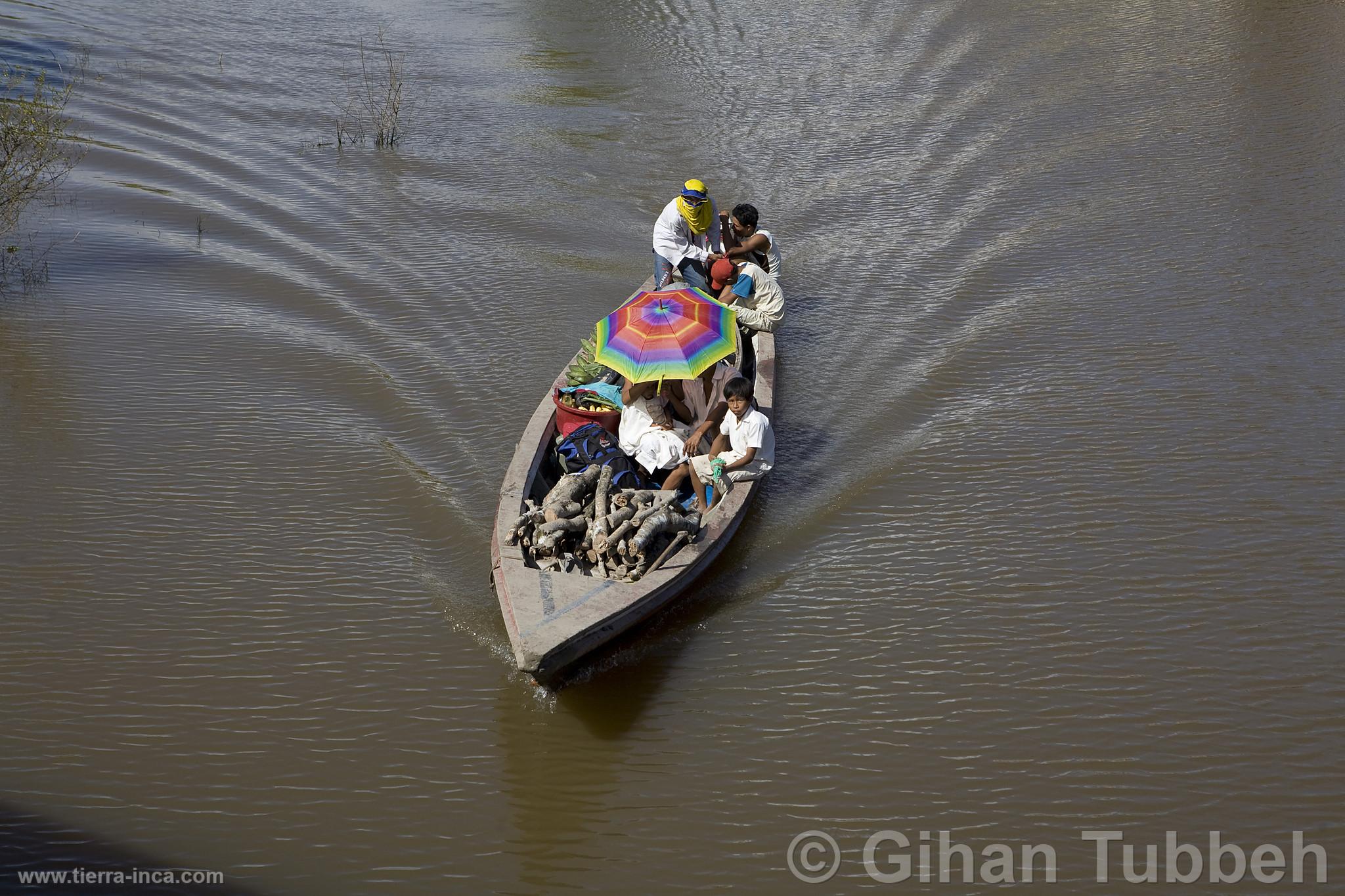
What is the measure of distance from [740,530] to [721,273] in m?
2.77

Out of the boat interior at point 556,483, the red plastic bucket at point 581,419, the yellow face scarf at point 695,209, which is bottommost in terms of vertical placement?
the boat interior at point 556,483

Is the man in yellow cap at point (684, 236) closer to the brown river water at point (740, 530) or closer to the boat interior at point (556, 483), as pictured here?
the brown river water at point (740, 530)

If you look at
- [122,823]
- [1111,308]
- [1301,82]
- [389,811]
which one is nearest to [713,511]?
[389,811]

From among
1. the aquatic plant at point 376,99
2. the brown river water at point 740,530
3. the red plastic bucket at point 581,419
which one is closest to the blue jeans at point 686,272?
the brown river water at point 740,530

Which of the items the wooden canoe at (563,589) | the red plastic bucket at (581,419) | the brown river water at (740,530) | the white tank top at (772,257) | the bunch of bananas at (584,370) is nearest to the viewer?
the brown river water at (740,530)

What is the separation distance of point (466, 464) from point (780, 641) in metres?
2.78

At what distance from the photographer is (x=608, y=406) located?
25.0 ft

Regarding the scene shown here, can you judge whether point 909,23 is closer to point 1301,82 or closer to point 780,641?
point 1301,82

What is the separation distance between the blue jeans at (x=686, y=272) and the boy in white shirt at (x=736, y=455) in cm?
246

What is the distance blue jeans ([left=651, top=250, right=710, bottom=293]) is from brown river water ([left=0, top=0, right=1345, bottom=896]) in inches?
35.4

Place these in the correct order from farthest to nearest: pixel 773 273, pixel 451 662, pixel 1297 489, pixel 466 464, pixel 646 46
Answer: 1. pixel 646 46
2. pixel 773 273
3. pixel 466 464
4. pixel 1297 489
5. pixel 451 662

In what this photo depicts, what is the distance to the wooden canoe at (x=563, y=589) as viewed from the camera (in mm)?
5579

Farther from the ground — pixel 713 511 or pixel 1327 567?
pixel 713 511

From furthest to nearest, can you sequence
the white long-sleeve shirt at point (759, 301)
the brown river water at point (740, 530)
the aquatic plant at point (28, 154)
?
the aquatic plant at point (28, 154), the white long-sleeve shirt at point (759, 301), the brown river water at point (740, 530)
